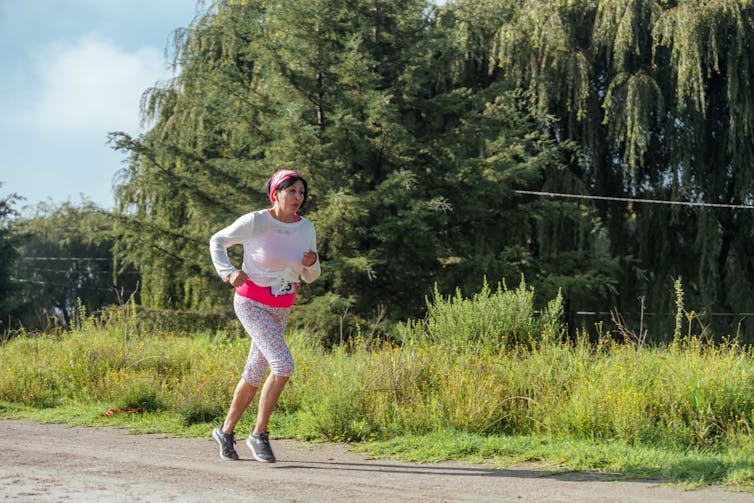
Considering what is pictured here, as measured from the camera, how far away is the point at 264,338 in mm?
5887

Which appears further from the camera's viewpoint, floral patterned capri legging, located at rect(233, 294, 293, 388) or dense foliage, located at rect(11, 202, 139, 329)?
dense foliage, located at rect(11, 202, 139, 329)

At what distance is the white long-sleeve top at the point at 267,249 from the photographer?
5918mm

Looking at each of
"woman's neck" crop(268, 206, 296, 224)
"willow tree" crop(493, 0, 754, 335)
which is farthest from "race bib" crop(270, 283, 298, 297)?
"willow tree" crop(493, 0, 754, 335)

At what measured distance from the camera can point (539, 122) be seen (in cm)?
1912

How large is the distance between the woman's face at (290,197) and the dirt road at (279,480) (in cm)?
183

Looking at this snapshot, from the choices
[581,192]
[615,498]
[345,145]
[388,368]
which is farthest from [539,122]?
[615,498]

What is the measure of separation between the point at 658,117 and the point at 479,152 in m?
4.04

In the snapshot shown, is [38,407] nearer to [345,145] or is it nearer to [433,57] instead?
[345,145]

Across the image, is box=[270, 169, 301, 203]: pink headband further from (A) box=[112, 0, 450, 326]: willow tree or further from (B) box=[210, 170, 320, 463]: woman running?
(A) box=[112, 0, 450, 326]: willow tree

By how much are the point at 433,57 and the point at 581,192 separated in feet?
15.2

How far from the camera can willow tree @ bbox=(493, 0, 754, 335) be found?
17.5 m

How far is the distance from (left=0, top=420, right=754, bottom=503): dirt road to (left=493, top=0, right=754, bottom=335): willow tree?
13.4 meters

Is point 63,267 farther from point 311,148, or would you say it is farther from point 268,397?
point 268,397

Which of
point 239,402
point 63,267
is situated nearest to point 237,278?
point 239,402
